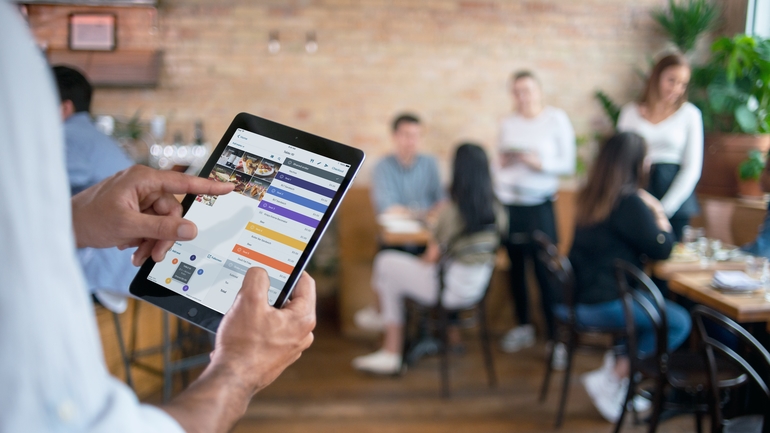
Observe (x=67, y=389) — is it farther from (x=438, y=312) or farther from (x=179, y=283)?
(x=438, y=312)

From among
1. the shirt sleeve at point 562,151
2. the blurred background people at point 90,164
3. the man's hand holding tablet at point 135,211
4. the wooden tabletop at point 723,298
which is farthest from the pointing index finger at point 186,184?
the shirt sleeve at point 562,151

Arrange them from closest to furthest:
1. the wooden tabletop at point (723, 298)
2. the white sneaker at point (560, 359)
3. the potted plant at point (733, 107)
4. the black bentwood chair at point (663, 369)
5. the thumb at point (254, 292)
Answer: the thumb at point (254, 292) → the wooden tabletop at point (723, 298) → the black bentwood chair at point (663, 369) → the white sneaker at point (560, 359) → the potted plant at point (733, 107)

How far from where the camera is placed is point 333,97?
199 inches

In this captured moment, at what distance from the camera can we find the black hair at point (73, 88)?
2.36 meters

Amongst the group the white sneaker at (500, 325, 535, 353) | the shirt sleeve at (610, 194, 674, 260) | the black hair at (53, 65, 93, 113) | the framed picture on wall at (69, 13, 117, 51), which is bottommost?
the white sneaker at (500, 325, 535, 353)

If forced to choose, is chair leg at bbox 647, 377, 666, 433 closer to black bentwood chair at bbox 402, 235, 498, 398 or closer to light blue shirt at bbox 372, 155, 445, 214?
black bentwood chair at bbox 402, 235, 498, 398

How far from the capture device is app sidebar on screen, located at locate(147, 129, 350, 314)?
2.78 feet

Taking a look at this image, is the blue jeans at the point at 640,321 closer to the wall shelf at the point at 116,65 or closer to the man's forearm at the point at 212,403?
the man's forearm at the point at 212,403

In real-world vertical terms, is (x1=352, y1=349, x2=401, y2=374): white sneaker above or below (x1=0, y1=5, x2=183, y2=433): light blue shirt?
below

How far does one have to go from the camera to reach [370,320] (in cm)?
416

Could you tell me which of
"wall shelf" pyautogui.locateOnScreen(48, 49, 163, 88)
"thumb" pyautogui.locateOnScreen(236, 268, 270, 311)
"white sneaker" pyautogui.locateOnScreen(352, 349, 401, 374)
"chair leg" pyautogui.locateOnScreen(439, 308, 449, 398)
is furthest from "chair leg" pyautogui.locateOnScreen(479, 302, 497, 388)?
"wall shelf" pyautogui.locateOnScreen(48, 49, 163, 88)

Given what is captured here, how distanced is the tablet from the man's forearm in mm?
226

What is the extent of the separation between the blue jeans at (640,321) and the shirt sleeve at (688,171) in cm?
86

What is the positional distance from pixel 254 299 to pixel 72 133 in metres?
1.91
